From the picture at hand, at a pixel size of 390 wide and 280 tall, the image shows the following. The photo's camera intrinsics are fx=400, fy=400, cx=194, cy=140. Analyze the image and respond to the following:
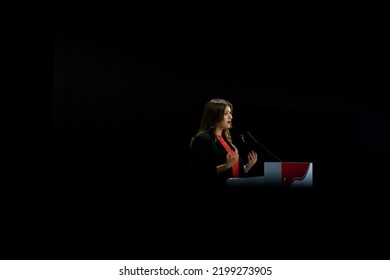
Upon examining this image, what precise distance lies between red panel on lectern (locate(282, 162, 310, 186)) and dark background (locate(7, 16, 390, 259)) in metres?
0.08

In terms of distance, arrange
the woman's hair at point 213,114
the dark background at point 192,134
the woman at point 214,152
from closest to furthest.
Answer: the dark background at point 192,134 < the woman at point 214,152 < the woman's hair at point 213,114

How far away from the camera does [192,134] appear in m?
2.55

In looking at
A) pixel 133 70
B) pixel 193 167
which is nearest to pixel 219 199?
pixel 193 167

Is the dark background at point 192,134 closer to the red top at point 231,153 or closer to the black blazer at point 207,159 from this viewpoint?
the black blazer at point 207,159

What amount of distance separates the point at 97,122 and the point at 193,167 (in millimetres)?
762

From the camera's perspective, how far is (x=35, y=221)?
5.54 ft

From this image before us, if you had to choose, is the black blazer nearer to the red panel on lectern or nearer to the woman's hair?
the woman's hair

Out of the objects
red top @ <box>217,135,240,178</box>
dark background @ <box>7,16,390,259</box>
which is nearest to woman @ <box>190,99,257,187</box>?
red top @ <box>217,135,240,178</box>

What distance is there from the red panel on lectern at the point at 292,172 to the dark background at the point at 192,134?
0.26 ft

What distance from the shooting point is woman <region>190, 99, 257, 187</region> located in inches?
69.6

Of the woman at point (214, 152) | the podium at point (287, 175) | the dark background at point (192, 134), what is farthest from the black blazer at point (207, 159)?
the podium at point (287, 175)

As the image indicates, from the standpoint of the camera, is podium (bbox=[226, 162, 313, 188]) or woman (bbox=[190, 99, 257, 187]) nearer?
podium (bbox=[226, 162, 313, 188])

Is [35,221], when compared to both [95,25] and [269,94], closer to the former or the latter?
[95,25]

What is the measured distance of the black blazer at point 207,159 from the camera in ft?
5.83
